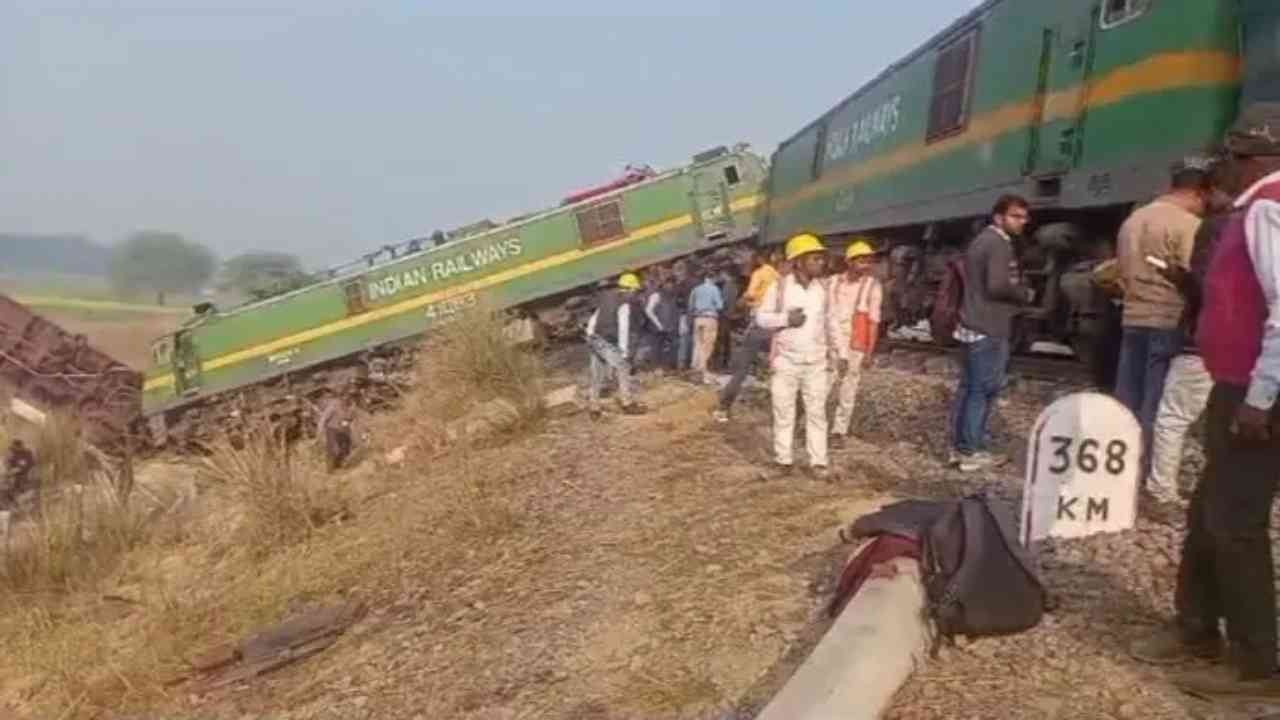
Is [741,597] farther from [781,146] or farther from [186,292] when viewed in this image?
[186,292]

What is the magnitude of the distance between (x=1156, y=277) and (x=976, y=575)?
2620 mm

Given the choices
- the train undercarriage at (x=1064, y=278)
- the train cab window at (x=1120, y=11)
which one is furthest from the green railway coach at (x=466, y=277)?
the train cab window at (x=1120, y=11)

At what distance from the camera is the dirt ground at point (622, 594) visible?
5.31 metres

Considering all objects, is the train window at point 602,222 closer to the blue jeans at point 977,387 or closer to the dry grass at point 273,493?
the dry grass at point 273,493

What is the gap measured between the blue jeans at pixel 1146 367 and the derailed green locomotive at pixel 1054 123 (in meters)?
1.95

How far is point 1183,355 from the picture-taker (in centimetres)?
675

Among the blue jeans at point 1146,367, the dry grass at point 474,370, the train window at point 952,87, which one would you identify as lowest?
the dry grass at point 474,370

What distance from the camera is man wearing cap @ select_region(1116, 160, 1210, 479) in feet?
23.1

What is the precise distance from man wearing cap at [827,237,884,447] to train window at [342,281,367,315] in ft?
58.7

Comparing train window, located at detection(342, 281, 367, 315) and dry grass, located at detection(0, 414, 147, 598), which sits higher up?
train window, located at detection(342, 281, 367, 315)

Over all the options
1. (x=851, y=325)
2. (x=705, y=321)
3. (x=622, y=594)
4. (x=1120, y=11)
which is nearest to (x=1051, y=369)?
(x=851, y=325)

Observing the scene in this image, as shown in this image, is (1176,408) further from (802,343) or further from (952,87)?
(952,87)

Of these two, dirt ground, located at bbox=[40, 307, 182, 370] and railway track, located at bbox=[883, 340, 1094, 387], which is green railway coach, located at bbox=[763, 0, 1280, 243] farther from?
dirt ground, located at bbox=[40, 307, 182, 370]

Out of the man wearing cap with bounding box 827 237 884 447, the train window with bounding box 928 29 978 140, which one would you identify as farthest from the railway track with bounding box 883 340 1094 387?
the train window with bounding box 928 29 978 140
